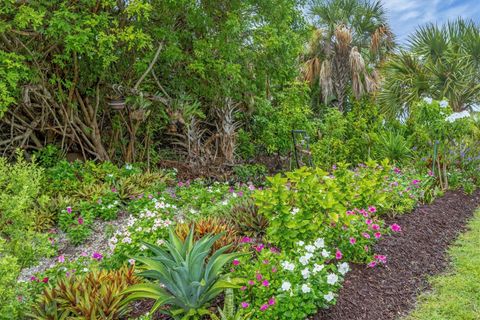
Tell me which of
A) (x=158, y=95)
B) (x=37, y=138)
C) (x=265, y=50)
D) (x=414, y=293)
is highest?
(x=265, y=50)

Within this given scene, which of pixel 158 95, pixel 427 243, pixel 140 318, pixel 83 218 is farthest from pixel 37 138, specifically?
pixel 427 243

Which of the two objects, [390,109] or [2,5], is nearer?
[2,5]

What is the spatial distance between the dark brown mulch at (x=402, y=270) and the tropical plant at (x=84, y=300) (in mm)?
1347

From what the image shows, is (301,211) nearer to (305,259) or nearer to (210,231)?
(305,259)

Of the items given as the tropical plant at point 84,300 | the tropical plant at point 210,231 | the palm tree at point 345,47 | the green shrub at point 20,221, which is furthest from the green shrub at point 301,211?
the palm tree at point 345,47

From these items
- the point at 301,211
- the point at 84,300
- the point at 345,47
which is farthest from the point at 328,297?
the point at 345,47

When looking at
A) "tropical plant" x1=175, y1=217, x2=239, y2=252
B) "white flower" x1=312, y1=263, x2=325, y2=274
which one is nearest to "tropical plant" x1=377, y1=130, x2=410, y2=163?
"tropical plant" x1=175, y1=217, x2=239, y2=252

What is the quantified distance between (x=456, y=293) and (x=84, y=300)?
2945 millimetres

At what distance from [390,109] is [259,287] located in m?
10.1

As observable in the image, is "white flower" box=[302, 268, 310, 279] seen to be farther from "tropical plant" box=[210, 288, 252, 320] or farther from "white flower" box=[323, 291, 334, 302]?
"tropical plant" box=[210, 288, 252, 320]

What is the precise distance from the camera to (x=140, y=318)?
254 centimetres

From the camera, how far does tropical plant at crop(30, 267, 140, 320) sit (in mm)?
2518

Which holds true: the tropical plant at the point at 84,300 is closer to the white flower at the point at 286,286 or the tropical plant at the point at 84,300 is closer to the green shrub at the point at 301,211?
the white flower at the point at 286,286

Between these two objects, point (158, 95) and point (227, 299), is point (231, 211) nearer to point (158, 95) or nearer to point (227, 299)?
point (227, 299)
